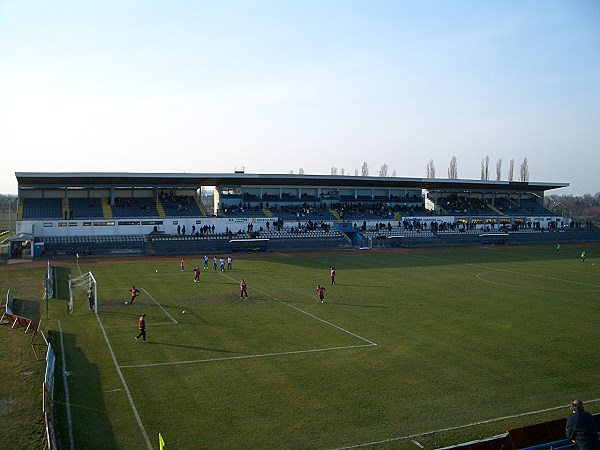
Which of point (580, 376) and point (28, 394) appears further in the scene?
point (580, 376)

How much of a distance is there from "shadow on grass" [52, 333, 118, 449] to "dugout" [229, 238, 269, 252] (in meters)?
41.3

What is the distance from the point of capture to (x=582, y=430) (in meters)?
9.79

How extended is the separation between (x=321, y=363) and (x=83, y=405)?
8102 mm

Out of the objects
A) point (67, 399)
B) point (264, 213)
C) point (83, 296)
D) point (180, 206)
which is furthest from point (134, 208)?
point (67, 399)

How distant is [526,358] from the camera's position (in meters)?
19.8

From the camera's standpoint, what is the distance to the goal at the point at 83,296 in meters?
28.1

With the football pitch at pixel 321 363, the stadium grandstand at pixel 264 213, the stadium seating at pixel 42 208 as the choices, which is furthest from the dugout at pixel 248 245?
the football pitch at pixel 321 363

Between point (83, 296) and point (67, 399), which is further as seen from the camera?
point (83, 296)

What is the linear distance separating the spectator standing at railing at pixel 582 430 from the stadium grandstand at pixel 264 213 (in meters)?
52.6

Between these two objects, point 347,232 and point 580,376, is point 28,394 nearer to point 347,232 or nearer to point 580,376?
point 580,376

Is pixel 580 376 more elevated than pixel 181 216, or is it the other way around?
pixel 181 216

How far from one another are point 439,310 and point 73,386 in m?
19.0

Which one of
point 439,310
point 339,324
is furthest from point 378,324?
point 439,310

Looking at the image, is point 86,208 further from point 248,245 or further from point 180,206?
point 248,245
